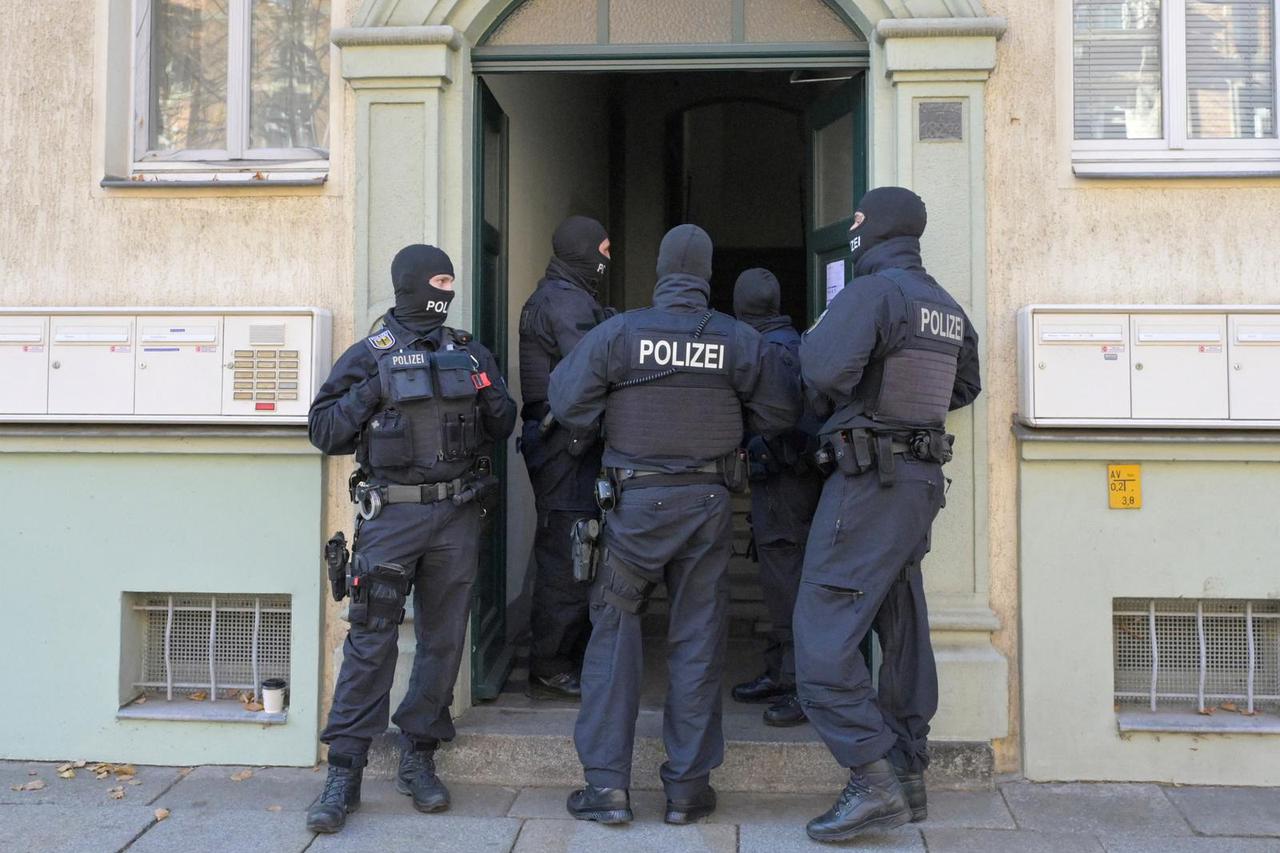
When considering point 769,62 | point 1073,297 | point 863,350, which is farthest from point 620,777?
point 769,62

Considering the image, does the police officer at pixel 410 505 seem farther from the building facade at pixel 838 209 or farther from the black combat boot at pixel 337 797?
the building facade at pixel 838 209

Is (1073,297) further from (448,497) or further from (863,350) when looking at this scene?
(448,497)

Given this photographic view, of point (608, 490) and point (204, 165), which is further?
point (204, 165)

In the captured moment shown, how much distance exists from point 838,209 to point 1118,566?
1929 mm

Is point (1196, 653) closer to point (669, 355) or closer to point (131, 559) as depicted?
point (669, 355)

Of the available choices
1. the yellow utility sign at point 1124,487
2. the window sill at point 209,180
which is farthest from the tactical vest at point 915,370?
the window sill at point 209,180

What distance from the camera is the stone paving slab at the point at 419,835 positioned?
389 centimetres

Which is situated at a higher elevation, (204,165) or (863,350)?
(204,165)

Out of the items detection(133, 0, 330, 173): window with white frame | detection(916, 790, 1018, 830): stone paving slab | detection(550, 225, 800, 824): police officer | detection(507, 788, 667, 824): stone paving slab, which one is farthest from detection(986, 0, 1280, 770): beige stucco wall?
detection(133, 0, 330, 173): window with white frame

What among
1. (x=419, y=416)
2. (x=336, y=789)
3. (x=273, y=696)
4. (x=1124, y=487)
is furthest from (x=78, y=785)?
(x=1124, y=487)

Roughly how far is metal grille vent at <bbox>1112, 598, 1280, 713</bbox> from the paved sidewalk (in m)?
0.36

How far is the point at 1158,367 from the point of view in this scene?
14.1 feet

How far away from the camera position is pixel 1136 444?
4.36 metres

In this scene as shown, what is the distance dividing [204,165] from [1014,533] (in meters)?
3.83
